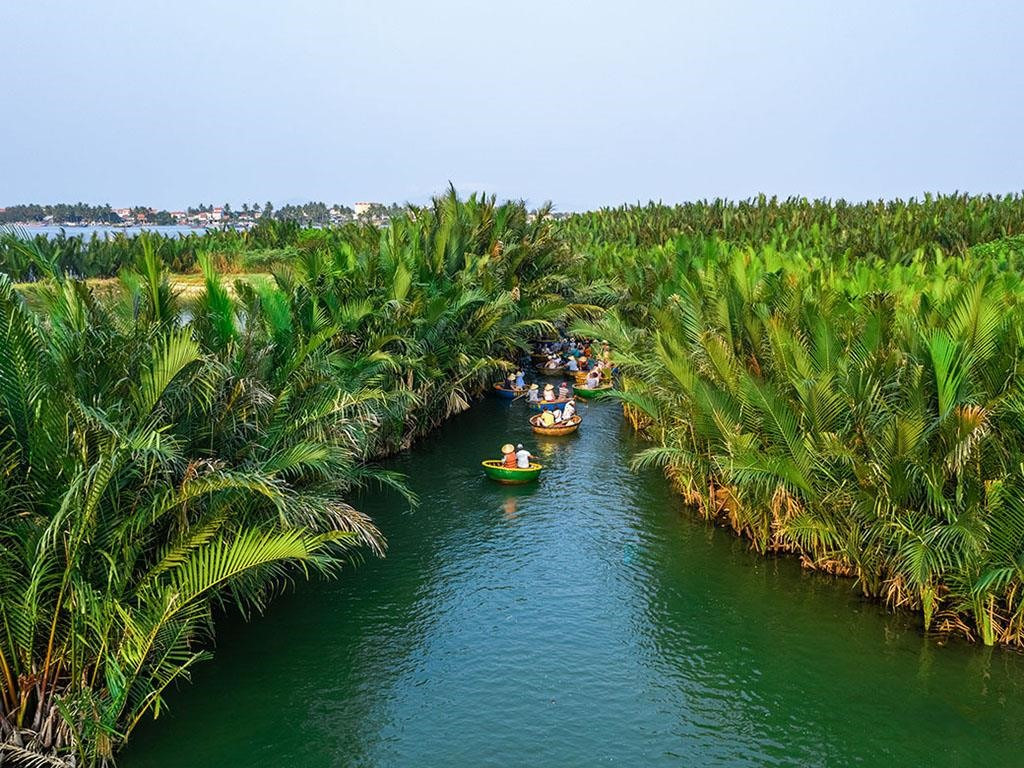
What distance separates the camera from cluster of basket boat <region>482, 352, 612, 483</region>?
53.5 ft

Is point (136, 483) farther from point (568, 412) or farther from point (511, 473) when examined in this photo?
point (568, 412)

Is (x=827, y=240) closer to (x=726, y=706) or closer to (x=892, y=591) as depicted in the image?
(x=892, y=591)

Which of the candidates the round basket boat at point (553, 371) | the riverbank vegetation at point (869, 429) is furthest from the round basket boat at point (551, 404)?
the riverbank vegetation at point (869, 429)

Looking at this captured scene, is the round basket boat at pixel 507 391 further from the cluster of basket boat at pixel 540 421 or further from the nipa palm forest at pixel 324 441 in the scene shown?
the nipa palm forest at pixel 324 441

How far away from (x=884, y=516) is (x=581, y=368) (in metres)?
17.8

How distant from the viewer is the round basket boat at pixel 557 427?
19.9 m

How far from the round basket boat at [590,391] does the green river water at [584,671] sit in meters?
8.98

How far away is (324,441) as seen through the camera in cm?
996

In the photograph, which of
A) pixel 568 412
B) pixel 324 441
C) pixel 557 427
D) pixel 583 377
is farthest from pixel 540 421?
pixel 324 441

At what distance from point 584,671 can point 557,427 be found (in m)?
10.4

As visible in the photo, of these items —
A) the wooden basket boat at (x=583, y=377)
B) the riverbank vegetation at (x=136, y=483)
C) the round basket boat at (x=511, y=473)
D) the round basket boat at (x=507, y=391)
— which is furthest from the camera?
the wooden basket boat at (x=583, y=377)

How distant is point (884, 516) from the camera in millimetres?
9922

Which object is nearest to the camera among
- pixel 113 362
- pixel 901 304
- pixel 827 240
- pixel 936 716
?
pixel 113 362

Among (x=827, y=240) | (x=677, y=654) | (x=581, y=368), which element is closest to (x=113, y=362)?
(x=677, y=654)
